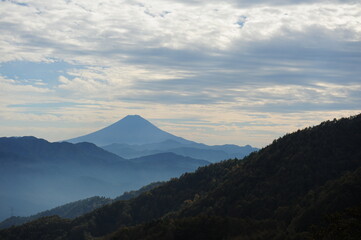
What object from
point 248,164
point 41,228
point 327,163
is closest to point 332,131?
point 327,163

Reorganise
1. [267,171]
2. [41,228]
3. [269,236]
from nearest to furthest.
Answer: [269,236], [267,171], [41,228]

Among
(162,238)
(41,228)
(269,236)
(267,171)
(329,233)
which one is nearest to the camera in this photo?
(329,233)

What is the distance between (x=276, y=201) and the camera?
130 meters

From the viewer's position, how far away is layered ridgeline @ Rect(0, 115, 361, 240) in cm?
8406

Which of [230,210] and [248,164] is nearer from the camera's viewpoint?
[230,210]

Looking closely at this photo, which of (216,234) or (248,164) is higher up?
(248,164)

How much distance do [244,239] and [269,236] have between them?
14.6 feet

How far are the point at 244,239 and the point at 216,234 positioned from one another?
Answer: 11920 mm

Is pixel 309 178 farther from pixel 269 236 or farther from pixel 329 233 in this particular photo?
pixel 329 233

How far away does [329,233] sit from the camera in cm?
5341

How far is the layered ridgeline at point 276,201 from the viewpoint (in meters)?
84.1

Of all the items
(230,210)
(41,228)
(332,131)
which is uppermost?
(332,131)

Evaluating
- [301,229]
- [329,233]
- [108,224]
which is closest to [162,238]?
[301,229]

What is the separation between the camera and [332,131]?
518ft
